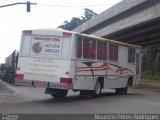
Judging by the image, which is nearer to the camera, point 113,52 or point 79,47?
point 79,47

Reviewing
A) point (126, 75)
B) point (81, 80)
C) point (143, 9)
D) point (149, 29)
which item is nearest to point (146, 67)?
point (149, 29)

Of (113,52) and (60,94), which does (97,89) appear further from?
(113,52)

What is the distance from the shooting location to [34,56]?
20.6 meters

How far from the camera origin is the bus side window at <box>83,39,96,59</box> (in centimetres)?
2120

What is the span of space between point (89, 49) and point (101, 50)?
60.7 inches

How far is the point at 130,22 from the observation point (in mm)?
41031

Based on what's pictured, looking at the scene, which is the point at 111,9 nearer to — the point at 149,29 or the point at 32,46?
the point at 149,29

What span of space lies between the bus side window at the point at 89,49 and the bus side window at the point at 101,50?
1.62 feet

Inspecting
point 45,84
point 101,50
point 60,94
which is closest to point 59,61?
point 45,84

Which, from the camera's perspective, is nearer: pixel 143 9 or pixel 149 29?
pixel 143 9

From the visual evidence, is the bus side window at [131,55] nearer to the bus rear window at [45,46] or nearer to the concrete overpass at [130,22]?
the bus rear window at [45,46]

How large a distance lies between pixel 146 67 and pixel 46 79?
177 ft

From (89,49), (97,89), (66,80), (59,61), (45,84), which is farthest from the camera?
(97,89)

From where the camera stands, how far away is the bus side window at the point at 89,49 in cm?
2120
